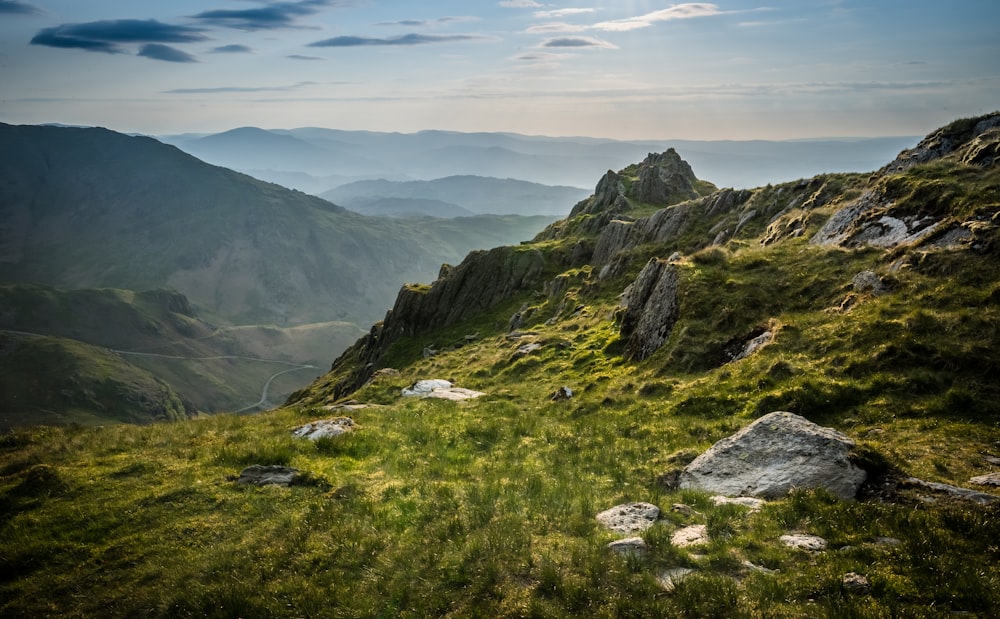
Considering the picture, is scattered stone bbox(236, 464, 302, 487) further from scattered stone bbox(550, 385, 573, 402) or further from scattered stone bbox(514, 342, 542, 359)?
scattered stone bbox(514, 342, 542, 359)

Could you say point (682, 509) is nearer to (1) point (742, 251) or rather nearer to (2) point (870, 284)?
(2) point (870, 284)

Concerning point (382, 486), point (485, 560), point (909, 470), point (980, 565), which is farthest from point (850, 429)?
point (382, 486)

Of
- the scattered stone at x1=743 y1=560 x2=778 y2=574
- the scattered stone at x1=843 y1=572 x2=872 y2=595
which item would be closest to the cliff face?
the scattered stone at x1=743 y1=560 x2=778 y2=574

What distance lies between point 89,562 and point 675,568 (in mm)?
15296

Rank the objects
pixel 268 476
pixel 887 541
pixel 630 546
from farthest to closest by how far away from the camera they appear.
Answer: pixel 268 476 < pixel 630 546 < pixel 887 541

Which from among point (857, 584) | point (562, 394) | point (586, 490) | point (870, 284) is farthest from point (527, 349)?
point (857, 584)

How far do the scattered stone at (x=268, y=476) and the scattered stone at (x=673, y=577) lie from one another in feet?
42.0

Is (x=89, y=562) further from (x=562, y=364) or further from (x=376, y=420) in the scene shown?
(x=562, y=364)

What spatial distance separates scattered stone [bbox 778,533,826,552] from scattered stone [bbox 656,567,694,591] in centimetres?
249

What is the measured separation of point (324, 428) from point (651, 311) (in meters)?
21.2

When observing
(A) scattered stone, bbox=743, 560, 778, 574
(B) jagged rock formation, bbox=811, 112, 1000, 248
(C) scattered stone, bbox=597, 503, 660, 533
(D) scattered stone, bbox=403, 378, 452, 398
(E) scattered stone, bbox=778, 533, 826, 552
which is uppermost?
(B) jagged rock formation, bbox=811, 112, 1000, 248

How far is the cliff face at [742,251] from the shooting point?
2594 centimetres

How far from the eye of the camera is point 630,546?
12203 millimetres

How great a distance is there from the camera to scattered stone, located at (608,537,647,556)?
39.4 feet
